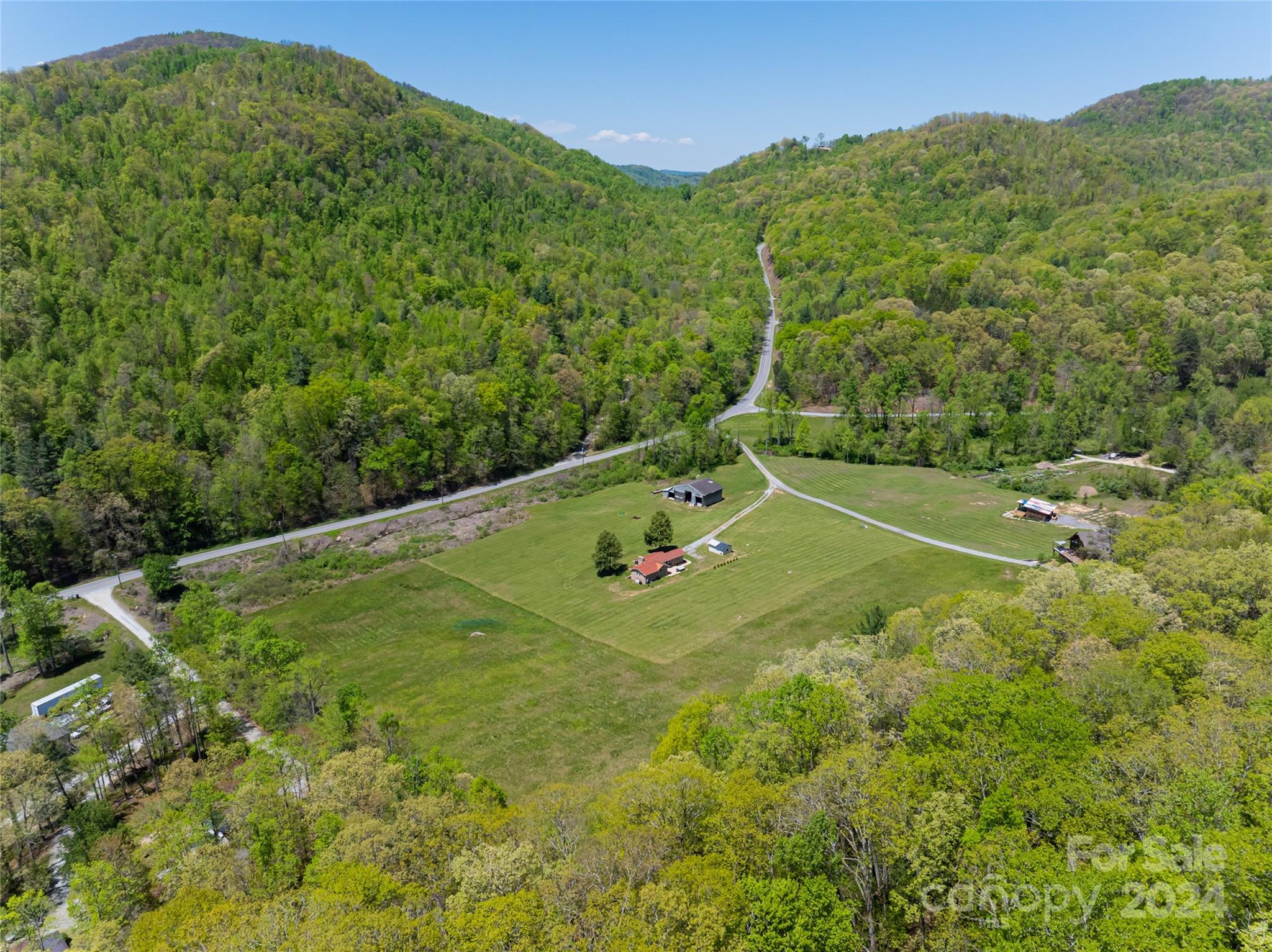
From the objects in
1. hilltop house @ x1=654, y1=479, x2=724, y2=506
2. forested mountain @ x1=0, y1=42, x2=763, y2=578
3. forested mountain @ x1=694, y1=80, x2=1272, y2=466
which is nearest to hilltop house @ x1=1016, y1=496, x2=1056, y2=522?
forested mountain @ x1=694, y1=80, x2=1272, y2=466

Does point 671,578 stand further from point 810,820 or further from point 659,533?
point 810,820

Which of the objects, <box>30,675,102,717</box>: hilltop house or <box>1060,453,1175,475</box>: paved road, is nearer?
<box>30,675,102,717</box>: hilltop house

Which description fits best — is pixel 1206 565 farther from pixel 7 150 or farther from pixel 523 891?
pixel 7 150

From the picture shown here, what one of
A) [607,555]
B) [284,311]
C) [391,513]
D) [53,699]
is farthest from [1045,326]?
[53,699]

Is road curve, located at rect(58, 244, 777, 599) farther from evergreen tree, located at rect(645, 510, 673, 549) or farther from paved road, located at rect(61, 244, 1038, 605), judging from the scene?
Result: evergreen tree, located at rect(645, 510, 673, 549)

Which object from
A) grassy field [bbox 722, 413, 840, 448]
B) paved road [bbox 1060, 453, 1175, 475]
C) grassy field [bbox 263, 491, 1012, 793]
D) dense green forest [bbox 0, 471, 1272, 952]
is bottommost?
grassy field [bbox 263, 491, 1012, 793]

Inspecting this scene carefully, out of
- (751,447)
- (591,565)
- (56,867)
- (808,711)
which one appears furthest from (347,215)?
(808,711)
